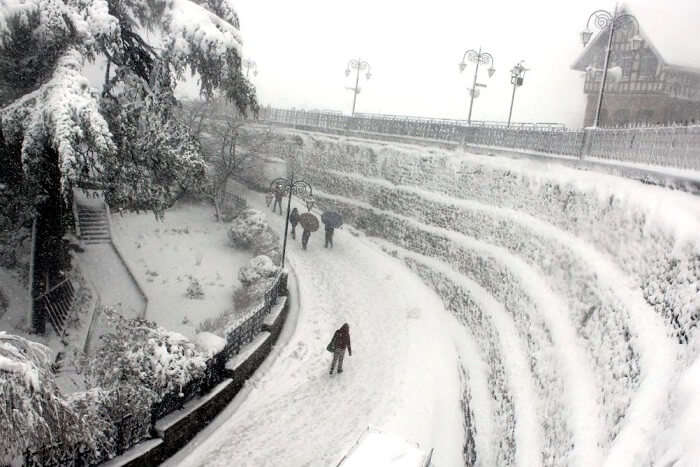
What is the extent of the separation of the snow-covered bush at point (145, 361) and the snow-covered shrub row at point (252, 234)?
10163mm

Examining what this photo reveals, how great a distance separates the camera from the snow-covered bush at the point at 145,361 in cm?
701

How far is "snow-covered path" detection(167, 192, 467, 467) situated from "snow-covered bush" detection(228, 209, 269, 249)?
352cm

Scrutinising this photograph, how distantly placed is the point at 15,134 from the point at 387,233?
12.9 metres

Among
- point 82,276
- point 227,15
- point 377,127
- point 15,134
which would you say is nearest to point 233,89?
point 227,15

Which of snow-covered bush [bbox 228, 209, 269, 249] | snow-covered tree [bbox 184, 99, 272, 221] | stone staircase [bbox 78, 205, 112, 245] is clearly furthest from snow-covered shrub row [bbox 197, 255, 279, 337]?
snow-covered tree [bbox 184, 99, 272, 221]

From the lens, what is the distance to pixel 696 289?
4.98 meters

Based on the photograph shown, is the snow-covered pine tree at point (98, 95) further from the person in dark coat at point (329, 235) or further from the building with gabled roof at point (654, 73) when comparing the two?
the building with gabled roof at point (654, 73)

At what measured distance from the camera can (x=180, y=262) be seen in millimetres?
16969

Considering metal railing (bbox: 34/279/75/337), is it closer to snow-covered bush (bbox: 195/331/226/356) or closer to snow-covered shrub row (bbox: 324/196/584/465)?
snow-covered bush (bbox: 195/331/226/356)

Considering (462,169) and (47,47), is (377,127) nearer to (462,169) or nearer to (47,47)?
(462,169)

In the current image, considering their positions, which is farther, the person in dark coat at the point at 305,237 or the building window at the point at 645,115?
the building window at the point at 645,115

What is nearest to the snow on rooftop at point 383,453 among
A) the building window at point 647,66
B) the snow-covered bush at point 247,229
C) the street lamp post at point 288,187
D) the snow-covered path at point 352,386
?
the snow-covered path at point 352,386

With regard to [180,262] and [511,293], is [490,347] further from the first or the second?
[180,262]

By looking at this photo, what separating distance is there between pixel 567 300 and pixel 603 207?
1.68 meters
